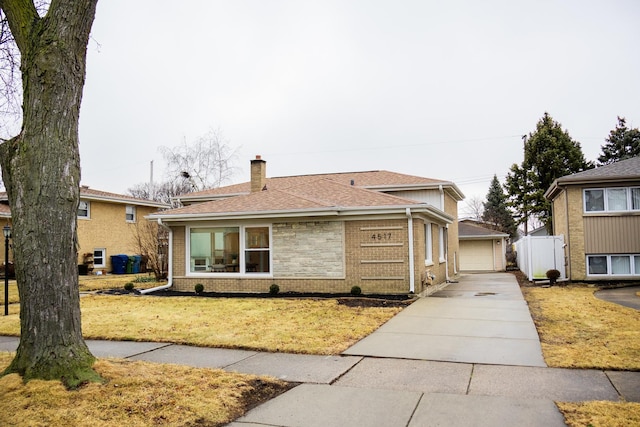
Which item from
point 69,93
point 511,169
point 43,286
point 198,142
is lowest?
point 43,286

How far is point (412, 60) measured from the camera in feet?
54.5

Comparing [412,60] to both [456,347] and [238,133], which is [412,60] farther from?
[238,133]

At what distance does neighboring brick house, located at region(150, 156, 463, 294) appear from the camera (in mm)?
14789

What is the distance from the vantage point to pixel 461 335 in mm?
8992

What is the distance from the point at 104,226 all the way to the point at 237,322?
2091 centimetres

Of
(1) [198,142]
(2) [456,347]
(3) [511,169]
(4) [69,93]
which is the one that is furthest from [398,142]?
(4) [69,93]

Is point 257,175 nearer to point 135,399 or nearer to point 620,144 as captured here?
point 135,399

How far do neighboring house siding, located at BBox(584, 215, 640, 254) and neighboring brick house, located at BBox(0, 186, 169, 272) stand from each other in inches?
935

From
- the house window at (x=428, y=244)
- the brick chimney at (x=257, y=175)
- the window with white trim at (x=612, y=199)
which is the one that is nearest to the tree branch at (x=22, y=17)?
the house window at (x=428, y=244)

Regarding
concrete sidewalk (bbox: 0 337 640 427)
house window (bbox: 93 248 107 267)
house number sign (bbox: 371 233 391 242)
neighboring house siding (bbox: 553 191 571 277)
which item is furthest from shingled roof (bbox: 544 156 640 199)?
house window (bbox: 93 248 107 267)

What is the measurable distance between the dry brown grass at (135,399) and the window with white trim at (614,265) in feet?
54.3

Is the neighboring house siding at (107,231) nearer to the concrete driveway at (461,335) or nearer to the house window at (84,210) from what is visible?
the house window at (84,210)

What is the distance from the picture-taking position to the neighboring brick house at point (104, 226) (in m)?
26.9

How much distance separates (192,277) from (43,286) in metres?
11.5
